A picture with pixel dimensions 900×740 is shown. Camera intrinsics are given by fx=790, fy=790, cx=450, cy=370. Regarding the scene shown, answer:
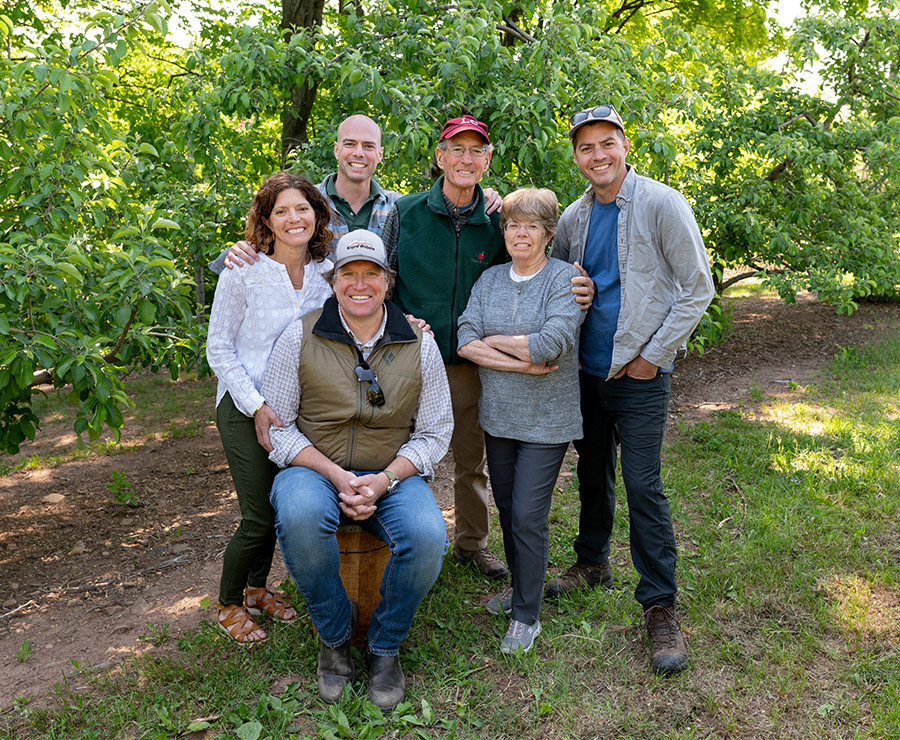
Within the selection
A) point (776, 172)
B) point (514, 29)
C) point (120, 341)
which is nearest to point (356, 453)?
point (120, 341)

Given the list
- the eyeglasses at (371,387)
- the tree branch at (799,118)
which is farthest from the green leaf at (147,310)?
the tree branch at (799,118)

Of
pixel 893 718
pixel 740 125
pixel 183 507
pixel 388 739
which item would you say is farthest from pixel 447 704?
pixel 740 125

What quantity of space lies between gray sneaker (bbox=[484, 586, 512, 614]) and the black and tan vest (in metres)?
0.98

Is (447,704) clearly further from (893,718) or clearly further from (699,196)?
(699,196)

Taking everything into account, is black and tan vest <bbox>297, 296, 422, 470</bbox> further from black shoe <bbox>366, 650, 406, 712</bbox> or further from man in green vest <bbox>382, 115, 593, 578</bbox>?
black shoe <bbox>366, 650, 406, 712</bbox>

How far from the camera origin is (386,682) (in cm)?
314

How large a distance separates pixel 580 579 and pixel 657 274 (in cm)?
161

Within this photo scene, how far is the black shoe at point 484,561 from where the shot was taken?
4098 millimetres

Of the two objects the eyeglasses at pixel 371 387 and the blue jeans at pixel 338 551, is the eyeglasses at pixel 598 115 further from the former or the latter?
the blue jeans at pixel 338 551

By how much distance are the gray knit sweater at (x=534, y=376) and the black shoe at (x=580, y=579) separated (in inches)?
36.2

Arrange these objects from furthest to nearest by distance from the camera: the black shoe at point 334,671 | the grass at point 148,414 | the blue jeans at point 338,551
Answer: the grass at point 148,414 < the black shoe at point 334,671 < the blue jeans at point 338,551

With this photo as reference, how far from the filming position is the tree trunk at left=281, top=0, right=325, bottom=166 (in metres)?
6.71

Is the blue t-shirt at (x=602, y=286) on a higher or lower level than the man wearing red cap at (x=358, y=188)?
lower

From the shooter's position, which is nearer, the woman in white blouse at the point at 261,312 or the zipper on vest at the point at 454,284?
the woman in white blouse at the point at 261,312
